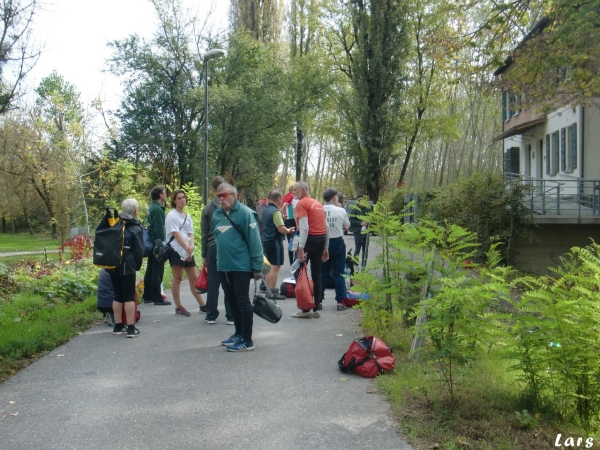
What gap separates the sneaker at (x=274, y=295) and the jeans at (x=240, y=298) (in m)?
2.45

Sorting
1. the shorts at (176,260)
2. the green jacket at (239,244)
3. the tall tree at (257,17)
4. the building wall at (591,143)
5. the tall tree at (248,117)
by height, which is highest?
the tall tree at (257,17)

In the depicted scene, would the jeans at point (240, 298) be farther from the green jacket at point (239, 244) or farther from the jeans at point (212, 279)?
the jeans at point (212, 279)

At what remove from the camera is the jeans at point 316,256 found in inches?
354

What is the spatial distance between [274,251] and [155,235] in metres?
2.04

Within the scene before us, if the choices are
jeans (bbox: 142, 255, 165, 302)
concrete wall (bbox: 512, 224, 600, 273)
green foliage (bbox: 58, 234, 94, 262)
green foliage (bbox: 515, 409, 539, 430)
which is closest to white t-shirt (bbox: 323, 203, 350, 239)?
jeans (bbox: 142, 255, 165, 302)

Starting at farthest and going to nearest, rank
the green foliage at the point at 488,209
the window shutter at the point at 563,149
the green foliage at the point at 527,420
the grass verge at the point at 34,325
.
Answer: the window shutter at the point at 563,149 → the green foliage at the point at 488,209 → the grass verge at the point at 34,325 → the green foliage at the point at 527,420

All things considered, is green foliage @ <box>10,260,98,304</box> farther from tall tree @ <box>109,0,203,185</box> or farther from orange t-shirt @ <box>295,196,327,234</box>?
tall tree @ <box>109,0,203,185</box>

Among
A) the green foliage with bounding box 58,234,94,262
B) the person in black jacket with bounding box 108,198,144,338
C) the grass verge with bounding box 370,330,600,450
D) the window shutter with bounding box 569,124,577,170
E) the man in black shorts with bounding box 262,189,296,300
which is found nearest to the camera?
the grass verge with bounding box 370,330,600,450

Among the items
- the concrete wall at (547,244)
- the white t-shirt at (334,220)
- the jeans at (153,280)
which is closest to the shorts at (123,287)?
the jeans at (153,280)

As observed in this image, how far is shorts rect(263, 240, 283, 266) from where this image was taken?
10.6 metres

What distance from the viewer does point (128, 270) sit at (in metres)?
7.66

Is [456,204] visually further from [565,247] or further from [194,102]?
[194,102]

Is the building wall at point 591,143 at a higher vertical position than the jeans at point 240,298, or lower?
higher

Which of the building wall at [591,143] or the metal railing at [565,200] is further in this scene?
the building wall at [591,143]
